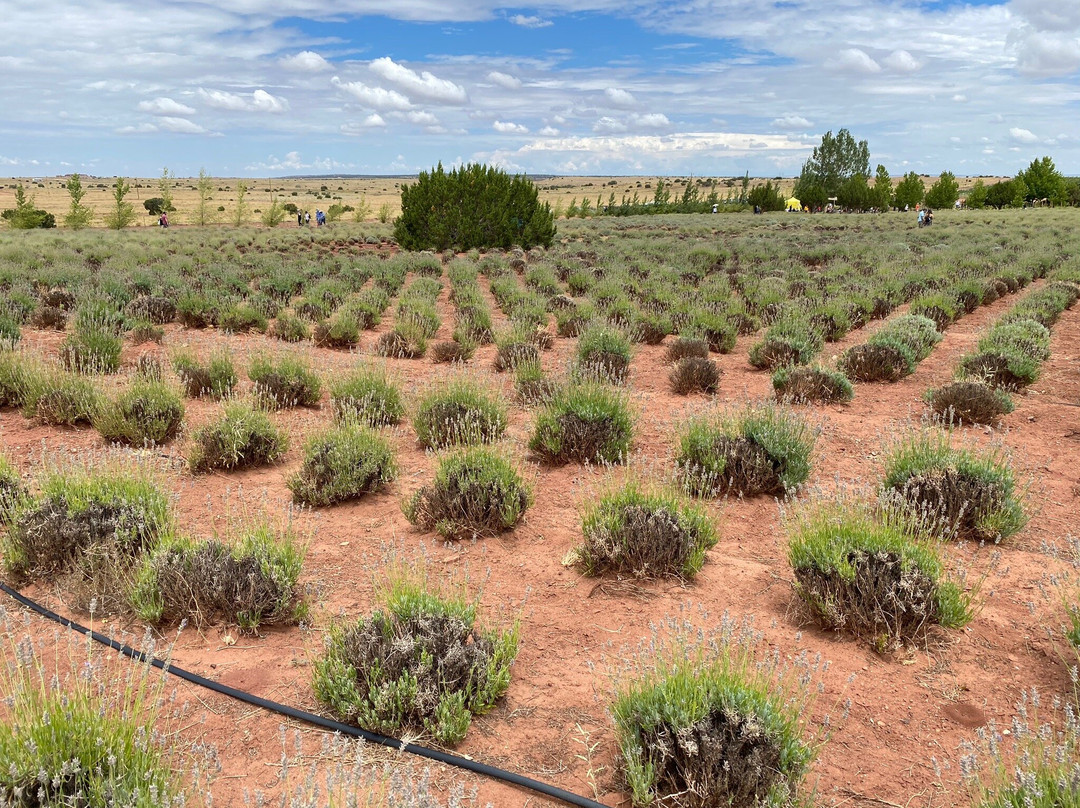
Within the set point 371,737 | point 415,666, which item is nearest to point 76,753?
point 371,737

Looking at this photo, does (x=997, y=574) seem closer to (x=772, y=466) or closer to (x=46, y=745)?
(x=772, y=466)

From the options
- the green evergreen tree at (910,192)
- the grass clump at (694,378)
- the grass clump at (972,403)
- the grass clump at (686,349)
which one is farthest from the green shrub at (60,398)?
the green evergreen tree at (910,192)

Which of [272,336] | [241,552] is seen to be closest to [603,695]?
[241,552]

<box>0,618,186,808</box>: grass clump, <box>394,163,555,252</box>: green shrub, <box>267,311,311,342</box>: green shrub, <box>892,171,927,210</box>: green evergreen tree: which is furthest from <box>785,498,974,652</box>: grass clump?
<box>892,171,927,210</box>: green evergreen tree

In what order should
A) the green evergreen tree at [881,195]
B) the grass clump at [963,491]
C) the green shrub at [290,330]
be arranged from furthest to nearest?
the green evergreen tree at [881,195] < the green shrub at [290,330] < the grass clump at [963,491]

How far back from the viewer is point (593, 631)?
4477 millimetres

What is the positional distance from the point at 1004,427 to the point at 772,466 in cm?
386

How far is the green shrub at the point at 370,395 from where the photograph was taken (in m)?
8.20

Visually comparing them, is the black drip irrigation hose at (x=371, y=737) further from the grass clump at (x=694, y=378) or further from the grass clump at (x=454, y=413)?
the grass clump at (x=694, y=378)

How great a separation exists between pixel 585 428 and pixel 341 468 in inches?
91.0

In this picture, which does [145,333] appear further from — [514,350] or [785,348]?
[785,348]

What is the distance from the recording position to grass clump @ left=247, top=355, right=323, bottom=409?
902cm

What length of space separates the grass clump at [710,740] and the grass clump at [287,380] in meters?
6.82

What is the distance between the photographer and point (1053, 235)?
3591cm
